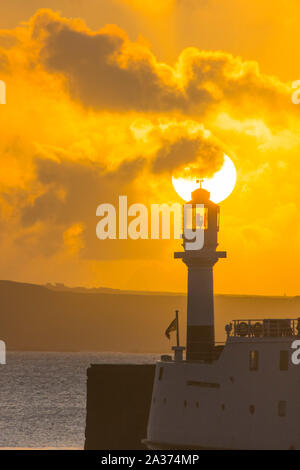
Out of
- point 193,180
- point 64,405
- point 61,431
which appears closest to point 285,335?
point 193,180

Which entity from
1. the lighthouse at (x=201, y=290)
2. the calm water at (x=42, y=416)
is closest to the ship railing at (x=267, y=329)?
the lighthouse at (x=201, y=290)

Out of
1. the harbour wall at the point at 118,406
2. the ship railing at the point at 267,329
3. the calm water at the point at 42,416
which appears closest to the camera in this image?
the ship railing at the point at 267,329

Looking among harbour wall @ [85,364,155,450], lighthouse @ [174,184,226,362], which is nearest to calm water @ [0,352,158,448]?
harbour wall @ [85,364,155,450]

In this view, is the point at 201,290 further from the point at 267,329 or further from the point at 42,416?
the point at 42,416

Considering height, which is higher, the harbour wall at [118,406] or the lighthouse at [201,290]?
the lighthouse at [201,290]

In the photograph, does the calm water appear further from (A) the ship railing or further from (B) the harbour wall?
(A) the ship railing

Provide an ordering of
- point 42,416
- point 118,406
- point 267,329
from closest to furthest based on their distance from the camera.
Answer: point 267,329 < point 118,406 < point 42,416

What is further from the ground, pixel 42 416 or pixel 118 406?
pixel 42 416

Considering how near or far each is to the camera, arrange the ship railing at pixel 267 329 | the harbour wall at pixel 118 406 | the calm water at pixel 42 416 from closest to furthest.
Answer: the ship railing at pixel 267 329
the harbour wall at pixel 118 406
the calm water at pixel 42 416

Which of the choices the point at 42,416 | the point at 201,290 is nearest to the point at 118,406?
the point at 201,290

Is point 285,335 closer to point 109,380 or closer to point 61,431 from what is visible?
point 109,380

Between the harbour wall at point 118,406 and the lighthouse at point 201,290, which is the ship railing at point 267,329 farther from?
the harbour wall at point 118,406
